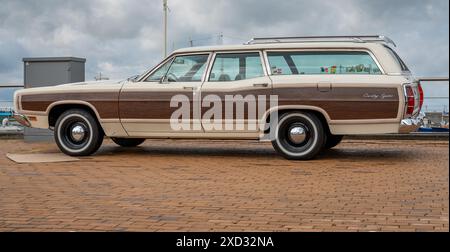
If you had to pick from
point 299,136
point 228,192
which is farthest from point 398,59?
point 228,192

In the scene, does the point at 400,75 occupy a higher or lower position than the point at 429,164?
higher

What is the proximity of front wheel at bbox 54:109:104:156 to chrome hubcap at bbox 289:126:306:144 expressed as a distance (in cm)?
303

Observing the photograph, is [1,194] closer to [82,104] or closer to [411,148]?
[82,104]

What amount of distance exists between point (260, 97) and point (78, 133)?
9.78 ft

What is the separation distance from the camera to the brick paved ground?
223 inches

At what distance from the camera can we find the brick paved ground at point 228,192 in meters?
5.66

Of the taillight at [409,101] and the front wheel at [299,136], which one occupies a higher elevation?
the taillight at [409,101]

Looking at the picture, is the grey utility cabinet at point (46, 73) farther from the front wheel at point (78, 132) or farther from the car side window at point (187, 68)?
the car side window at point (187, 68)

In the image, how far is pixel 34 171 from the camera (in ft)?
30.1

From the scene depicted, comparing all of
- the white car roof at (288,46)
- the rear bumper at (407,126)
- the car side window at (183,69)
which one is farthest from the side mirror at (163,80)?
the rear bumper at (407,126)

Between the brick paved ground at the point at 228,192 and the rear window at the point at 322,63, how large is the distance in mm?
1292

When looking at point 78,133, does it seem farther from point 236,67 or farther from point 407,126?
point 407,126

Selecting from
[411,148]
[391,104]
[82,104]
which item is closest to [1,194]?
[82,104]
